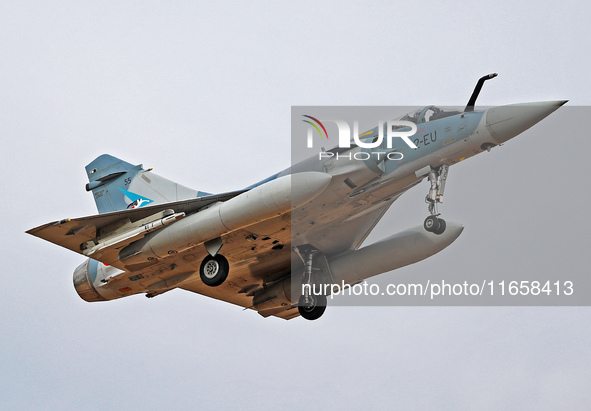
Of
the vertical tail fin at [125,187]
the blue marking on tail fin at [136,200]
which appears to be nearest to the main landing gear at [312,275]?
the vertical tail fin at [125,187]

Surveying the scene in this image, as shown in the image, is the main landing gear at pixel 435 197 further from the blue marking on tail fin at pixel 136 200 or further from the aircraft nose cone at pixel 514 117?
the blue marking on tail fin at pixel 136 200

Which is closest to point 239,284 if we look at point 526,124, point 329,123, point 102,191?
point 102,191

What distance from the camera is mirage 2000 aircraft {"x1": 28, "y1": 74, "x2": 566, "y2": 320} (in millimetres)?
21094

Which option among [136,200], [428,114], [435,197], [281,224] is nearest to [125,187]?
[136,200]

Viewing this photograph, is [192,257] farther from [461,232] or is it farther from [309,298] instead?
[461,232]

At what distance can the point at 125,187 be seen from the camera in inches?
1065

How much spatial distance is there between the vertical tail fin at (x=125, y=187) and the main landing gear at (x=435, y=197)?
722 cm

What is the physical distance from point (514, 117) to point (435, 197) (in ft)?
8.20

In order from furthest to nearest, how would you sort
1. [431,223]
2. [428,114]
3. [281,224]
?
[281,224] → [428,114] → [431,223]

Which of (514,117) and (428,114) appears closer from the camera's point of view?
(514,117)

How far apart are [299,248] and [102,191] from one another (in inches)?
247

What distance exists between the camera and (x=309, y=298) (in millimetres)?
25625

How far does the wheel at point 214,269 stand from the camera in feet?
77.2

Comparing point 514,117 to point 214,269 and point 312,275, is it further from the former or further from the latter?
point 214,269
